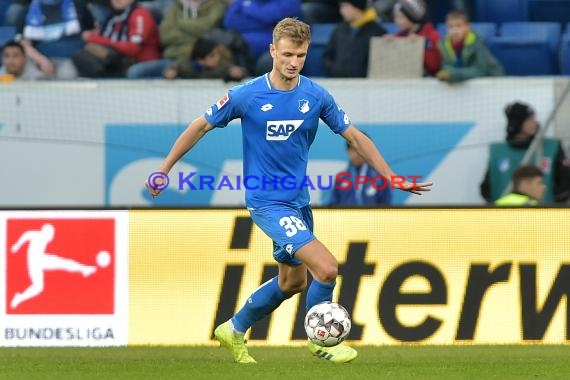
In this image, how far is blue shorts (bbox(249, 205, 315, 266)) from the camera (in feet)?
26.3

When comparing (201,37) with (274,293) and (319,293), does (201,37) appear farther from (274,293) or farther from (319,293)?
(319,293)

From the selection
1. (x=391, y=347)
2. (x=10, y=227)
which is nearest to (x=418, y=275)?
(x=391, y=347)

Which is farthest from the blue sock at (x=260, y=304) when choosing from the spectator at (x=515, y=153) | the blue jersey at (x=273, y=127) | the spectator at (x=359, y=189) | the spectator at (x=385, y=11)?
the spectator at (x=385, y=11)

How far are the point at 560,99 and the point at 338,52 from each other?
2.19m

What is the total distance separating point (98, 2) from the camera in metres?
14.1

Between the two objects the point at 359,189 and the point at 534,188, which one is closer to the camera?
the point at 534,188

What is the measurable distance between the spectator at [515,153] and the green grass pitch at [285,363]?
244 cm

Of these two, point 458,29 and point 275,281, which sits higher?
point 458,29

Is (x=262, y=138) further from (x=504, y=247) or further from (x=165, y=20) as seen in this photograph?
(x=165, y=20)

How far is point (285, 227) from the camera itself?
26.4 ft

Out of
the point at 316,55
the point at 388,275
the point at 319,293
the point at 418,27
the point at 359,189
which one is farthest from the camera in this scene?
the point at 316,55

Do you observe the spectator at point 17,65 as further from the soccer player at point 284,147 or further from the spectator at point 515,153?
the soccer player at point 284,147

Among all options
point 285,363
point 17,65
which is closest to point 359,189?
point 285,363

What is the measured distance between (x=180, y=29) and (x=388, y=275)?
4.26 meters
